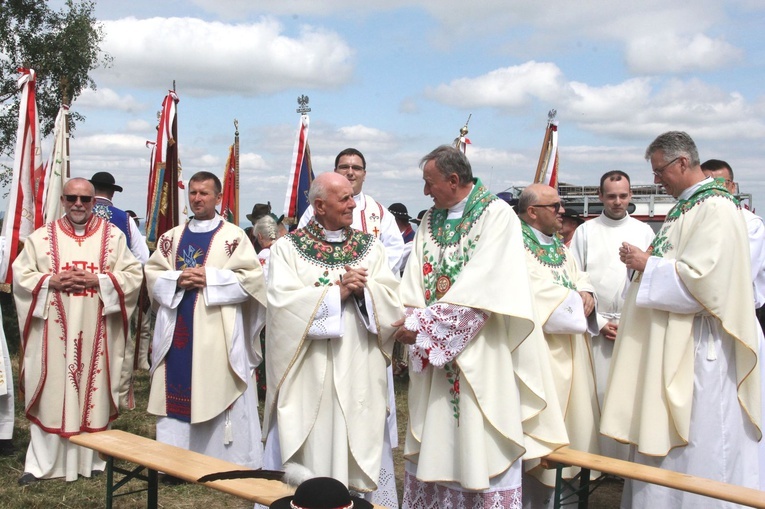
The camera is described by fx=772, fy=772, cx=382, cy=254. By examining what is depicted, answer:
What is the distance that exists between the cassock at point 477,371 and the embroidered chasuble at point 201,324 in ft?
6.55

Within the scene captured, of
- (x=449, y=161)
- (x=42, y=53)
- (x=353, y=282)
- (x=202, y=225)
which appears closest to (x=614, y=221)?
(x=449, y=161)

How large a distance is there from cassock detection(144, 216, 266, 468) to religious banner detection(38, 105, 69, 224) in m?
1.52

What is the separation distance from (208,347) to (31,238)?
1.73 m

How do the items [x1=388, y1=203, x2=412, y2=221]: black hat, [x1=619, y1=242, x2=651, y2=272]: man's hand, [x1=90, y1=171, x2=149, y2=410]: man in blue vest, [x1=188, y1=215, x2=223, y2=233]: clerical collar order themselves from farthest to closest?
[x1=388, y1=203, x2=412, y2=221]: black hat → [x1=90, y1=171, x2=149, y2=410]: man in blue vest → [x1=188, y1=215, x2=223, y2=233]: clerical collar → [x1=619, y1=242, x2=651, y2=272]: man's hand

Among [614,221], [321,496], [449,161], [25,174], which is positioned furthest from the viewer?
[25,174]

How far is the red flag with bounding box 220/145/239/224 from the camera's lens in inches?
411

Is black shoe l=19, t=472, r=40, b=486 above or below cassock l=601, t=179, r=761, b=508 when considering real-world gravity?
below

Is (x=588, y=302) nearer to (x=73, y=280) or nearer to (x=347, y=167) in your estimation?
(x=347, y=167)

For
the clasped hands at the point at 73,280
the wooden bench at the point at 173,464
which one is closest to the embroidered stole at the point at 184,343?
the clasped hands at the point at 73,280

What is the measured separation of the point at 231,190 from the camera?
37.3 ft

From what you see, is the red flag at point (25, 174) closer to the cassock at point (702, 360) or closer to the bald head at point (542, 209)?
the bald head at point (542, 209)

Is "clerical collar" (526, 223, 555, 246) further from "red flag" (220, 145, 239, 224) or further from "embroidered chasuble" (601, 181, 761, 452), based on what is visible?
"red flag" (220, 145, 239, 224)

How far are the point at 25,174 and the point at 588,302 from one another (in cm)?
499

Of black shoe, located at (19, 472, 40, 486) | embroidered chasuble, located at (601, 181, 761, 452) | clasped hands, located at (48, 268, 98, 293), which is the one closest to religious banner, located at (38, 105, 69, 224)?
clasped hands, located at (48, 268, 98, 293)
